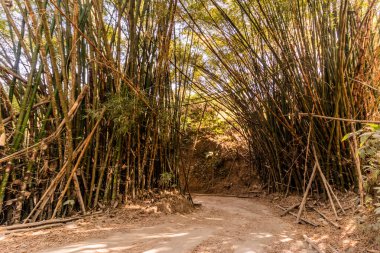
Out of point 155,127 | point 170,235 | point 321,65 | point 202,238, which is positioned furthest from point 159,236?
point 321,65

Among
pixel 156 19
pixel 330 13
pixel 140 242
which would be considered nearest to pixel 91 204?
pixel 140 242

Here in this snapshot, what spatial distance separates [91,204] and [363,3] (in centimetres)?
364

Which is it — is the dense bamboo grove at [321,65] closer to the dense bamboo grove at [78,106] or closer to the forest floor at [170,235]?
the dense bamboo grove at [78,106]

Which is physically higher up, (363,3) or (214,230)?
(363,3)

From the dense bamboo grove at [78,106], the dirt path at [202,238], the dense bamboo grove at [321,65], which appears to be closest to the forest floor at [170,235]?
the dirt path at [202,238]

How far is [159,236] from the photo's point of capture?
74.7 inches

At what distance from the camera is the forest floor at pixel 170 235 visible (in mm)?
1637

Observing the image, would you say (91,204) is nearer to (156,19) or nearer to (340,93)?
(156,19)

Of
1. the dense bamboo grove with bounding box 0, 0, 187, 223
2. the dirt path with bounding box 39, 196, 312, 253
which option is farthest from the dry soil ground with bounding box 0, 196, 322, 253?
the dense bamboo grove with bounding box 0, 0, 187, 223

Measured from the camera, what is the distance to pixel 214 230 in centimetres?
220

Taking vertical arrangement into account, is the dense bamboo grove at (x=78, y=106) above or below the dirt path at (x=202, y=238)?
above

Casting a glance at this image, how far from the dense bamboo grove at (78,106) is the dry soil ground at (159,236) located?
37 centimetres

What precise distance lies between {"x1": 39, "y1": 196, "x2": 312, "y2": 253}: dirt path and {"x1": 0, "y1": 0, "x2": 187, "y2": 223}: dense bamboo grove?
2.25 feet

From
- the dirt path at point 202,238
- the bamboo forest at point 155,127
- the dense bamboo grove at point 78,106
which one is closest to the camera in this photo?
the dirt path at point 202,238
